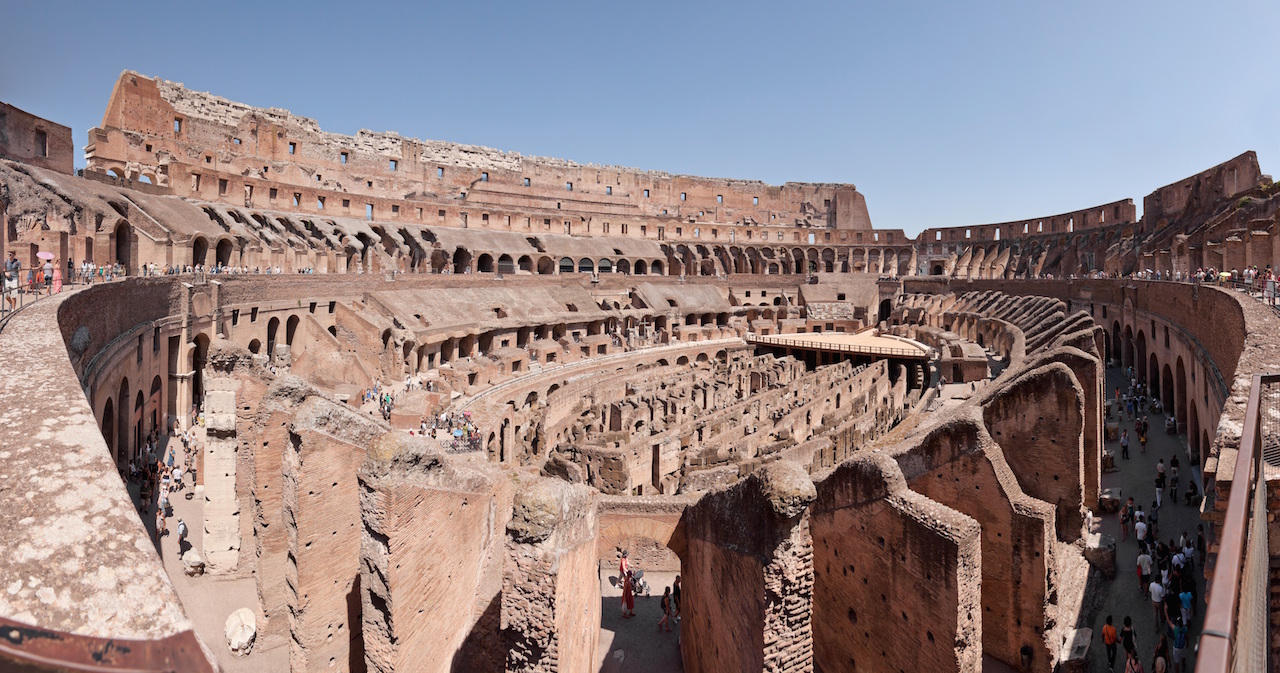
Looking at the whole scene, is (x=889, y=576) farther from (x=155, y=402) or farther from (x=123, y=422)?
(x=155, y=402)

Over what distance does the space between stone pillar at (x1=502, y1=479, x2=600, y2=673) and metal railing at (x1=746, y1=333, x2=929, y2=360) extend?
90.7 feet

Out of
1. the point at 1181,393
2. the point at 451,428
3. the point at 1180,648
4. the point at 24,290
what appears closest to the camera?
the point at 1180,648

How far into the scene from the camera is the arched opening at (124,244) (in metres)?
21.2

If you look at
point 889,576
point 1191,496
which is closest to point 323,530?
point 889,576

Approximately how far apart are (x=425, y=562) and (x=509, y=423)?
40.9 ft

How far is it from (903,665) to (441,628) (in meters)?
4.96

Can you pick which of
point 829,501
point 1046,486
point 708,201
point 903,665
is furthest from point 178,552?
point 708,201

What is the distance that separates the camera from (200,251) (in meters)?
24.8

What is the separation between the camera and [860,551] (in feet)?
24.3

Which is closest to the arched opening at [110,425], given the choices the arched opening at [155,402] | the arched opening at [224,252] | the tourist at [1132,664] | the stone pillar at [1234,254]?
the arched opening at [155,402]

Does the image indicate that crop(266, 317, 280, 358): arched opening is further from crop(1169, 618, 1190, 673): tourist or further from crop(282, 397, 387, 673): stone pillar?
crop(1169, 618, 1190, 673): tourist

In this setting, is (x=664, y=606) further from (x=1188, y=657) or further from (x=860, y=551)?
(x=1188, y=657)

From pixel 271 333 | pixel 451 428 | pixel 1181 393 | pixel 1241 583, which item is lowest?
pixel 451 428

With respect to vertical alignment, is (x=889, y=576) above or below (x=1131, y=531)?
above
